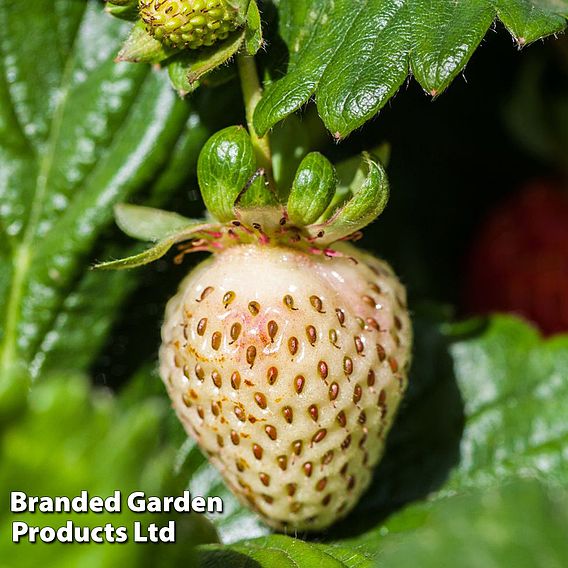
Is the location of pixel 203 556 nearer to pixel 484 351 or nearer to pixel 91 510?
pixel 91 510

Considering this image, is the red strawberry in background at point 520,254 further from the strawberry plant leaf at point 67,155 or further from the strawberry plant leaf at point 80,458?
the strawberry plant leaf at point 80,458

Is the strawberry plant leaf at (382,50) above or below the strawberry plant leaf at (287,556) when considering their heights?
above

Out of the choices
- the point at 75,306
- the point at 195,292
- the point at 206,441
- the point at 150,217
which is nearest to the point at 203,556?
the point at 206,441

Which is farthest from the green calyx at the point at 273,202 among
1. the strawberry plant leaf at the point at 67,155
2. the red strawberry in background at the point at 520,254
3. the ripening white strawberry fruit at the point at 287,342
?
the red strawberry in background at the point at 520,254

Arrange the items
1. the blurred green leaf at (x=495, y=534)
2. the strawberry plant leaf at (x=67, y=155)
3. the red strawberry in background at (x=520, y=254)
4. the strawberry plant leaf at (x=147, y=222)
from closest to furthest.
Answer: the blurred green leaf at (x=495, y=534) < the strawberry plant leaf at (x=147, y=222) < the strawberry plant leaf at (x=67, y=155) < the red strawberry in background at (x=520, y=254)

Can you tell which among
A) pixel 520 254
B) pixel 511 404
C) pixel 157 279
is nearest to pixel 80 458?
pixel 157 279

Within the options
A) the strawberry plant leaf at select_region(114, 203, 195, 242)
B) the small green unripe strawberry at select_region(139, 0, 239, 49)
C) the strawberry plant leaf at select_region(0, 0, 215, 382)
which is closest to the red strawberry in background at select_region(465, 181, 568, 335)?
the strawberry plant leaf at select_region(0, 0, 215, 382)
